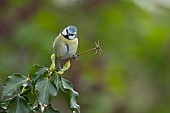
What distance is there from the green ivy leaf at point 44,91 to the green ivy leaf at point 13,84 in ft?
0.34

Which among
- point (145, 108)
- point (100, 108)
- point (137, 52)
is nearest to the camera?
point (100, 108)

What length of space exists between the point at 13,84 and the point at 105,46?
364 cm

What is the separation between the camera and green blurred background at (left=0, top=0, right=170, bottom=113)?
486 cm

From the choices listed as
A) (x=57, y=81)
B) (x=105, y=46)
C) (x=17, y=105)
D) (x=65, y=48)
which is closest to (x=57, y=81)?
(x=57, y=81)

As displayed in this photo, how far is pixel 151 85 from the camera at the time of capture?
5789mm

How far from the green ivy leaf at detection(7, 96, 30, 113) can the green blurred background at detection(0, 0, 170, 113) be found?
2863 millimetres

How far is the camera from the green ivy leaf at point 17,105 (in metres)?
1.71

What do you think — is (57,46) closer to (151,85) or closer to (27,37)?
(27,37)

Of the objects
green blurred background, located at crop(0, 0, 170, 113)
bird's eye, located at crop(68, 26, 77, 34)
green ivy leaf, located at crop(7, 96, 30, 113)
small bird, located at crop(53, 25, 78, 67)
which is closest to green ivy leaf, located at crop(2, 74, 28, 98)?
green ivy leaf, located at crop(7, 96, 30, 113)

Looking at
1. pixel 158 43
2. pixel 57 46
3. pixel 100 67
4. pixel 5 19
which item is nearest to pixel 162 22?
pixel 158 43

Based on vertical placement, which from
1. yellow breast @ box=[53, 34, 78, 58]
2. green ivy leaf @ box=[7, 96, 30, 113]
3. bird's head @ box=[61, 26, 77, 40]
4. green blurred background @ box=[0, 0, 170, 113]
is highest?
green blurred background @ box=[0, 0, 170, 113]

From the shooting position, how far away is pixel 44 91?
1.67m

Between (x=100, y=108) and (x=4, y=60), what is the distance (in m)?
1.00

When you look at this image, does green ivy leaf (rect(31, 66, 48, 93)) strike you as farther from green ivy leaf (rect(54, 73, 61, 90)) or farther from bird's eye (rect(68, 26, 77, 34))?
bird's eye (rect(68, 26, 77, 34))
